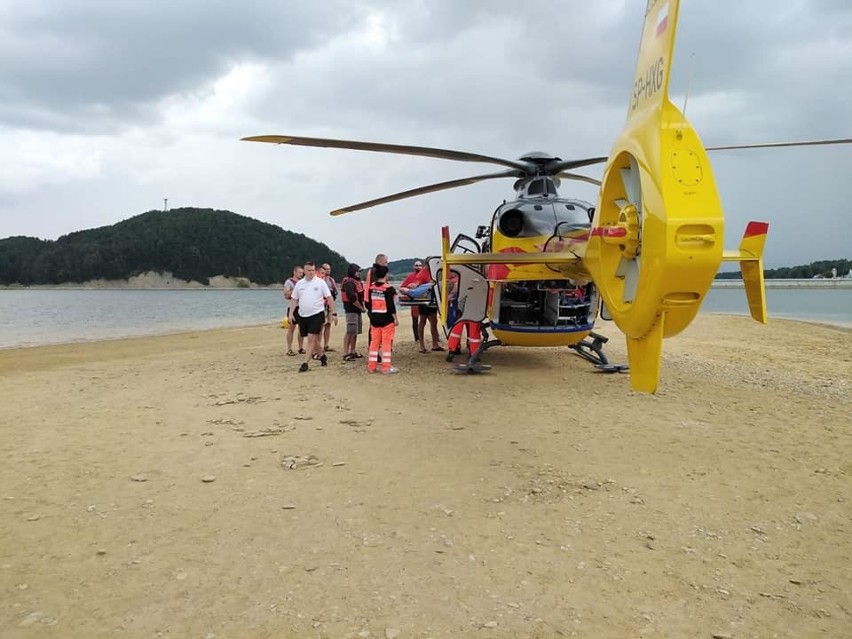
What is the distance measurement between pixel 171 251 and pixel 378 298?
308 ft

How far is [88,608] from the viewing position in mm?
2633

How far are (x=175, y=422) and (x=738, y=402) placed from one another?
6.68 m

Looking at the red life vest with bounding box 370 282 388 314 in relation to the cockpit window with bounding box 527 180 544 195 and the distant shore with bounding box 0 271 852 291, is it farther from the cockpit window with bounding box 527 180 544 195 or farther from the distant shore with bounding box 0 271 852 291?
the distant shore with bounding box 0 271 852 291

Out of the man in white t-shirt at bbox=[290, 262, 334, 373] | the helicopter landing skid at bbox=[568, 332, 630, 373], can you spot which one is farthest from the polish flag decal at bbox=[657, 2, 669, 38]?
the man in white t-shirt at bbox=[290, 262, 334, 373]

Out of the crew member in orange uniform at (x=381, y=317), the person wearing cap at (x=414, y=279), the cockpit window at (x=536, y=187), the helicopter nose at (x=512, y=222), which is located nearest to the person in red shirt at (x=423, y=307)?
the person wearing cap at (x=414, y=279)

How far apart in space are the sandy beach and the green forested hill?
8854 cm

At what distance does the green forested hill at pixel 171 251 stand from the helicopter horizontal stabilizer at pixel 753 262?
9051cm

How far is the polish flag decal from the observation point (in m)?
3.59

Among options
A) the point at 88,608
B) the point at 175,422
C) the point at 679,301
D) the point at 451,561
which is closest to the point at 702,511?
the point at 679,301

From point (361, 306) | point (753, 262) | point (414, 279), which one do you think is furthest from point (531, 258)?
point (414, 279)

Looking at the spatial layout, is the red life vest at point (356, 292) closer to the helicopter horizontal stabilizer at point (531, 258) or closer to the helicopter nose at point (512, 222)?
the helicopter nose at point (512, 222)

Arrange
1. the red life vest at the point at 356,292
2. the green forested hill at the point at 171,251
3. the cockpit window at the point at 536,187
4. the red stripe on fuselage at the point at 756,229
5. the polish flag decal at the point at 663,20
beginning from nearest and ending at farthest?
the polish flag decal at the point at 663,20 → the red stripe on fuselage at the point at 756,229 → the cockpit window at the point at 536,187 → the red life vest at the point at 356,292 → the green forested hill at the point at 171,251

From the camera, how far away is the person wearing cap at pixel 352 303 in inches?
407

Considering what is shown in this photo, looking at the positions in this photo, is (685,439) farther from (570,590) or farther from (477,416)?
(570,590)
